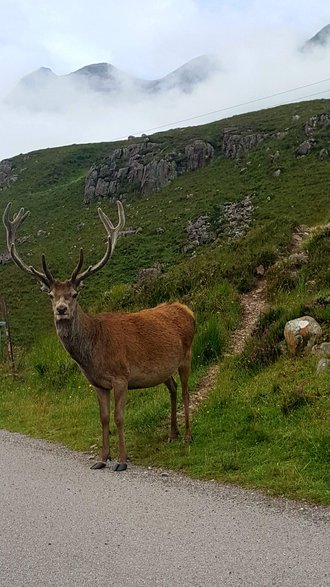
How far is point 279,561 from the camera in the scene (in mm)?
4973

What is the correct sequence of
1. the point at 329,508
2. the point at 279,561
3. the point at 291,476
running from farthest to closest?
the point at 291,476
the point at 329,508
the point at 279,561

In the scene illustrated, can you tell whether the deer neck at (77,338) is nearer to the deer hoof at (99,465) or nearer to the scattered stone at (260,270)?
the deer hoof at (99,465)

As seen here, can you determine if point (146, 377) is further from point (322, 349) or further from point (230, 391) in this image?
point (322, 349)

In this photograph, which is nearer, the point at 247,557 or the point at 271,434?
the point at 247,557

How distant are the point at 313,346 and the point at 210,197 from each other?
184ft

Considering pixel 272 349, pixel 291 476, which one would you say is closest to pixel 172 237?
pixel 272 349

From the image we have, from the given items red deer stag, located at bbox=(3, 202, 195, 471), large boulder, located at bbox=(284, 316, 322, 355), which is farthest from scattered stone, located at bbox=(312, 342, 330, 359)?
red deer stag, located at bbox=(3, 202, 195, 471)

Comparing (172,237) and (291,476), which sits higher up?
(291,476)

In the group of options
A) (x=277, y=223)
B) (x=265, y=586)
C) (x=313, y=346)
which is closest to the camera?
(x=265, y=586)

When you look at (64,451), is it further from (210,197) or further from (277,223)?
(210,197)

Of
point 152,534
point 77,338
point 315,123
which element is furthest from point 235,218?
point 152,534

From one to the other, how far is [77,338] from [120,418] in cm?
122

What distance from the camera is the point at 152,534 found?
5.66 meters

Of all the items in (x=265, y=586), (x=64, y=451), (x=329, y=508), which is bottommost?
(x=64, y=451)
